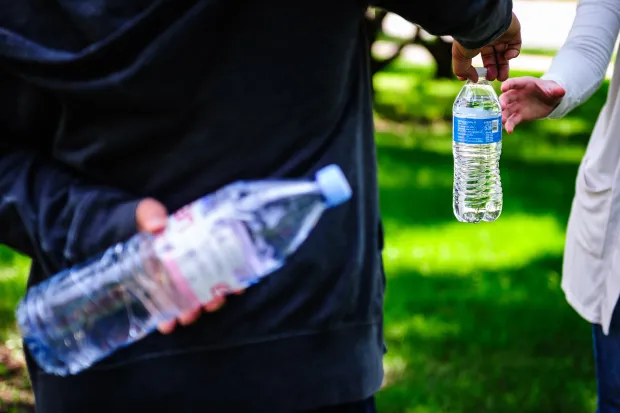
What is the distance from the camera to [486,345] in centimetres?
488

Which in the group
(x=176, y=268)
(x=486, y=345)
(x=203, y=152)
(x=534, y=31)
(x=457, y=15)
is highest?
(x=457, y=15)

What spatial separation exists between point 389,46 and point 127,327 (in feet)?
44.2

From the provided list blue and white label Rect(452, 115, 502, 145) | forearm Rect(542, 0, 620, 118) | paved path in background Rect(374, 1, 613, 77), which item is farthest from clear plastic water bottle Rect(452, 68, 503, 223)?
paved path in background Rect(374, 1, 613, 77)

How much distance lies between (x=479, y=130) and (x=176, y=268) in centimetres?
93

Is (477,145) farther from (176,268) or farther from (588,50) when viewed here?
(176,268)

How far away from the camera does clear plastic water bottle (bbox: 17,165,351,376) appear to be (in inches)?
65.4

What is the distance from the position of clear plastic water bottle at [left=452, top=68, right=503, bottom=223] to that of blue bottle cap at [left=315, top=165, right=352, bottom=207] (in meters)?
0.69

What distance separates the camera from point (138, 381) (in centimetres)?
176

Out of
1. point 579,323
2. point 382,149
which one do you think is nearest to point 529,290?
point 579,323

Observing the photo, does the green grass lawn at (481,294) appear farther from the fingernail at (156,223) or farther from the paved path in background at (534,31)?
the paved path in background at (534,31)

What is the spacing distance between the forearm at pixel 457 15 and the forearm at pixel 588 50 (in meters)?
0.85

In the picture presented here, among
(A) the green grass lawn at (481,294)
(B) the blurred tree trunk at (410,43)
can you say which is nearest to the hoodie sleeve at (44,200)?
(A) the green grass lawn at (481,294)

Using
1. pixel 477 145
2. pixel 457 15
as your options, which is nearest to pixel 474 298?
pixel 477 145

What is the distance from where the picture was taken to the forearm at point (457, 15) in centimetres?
167
